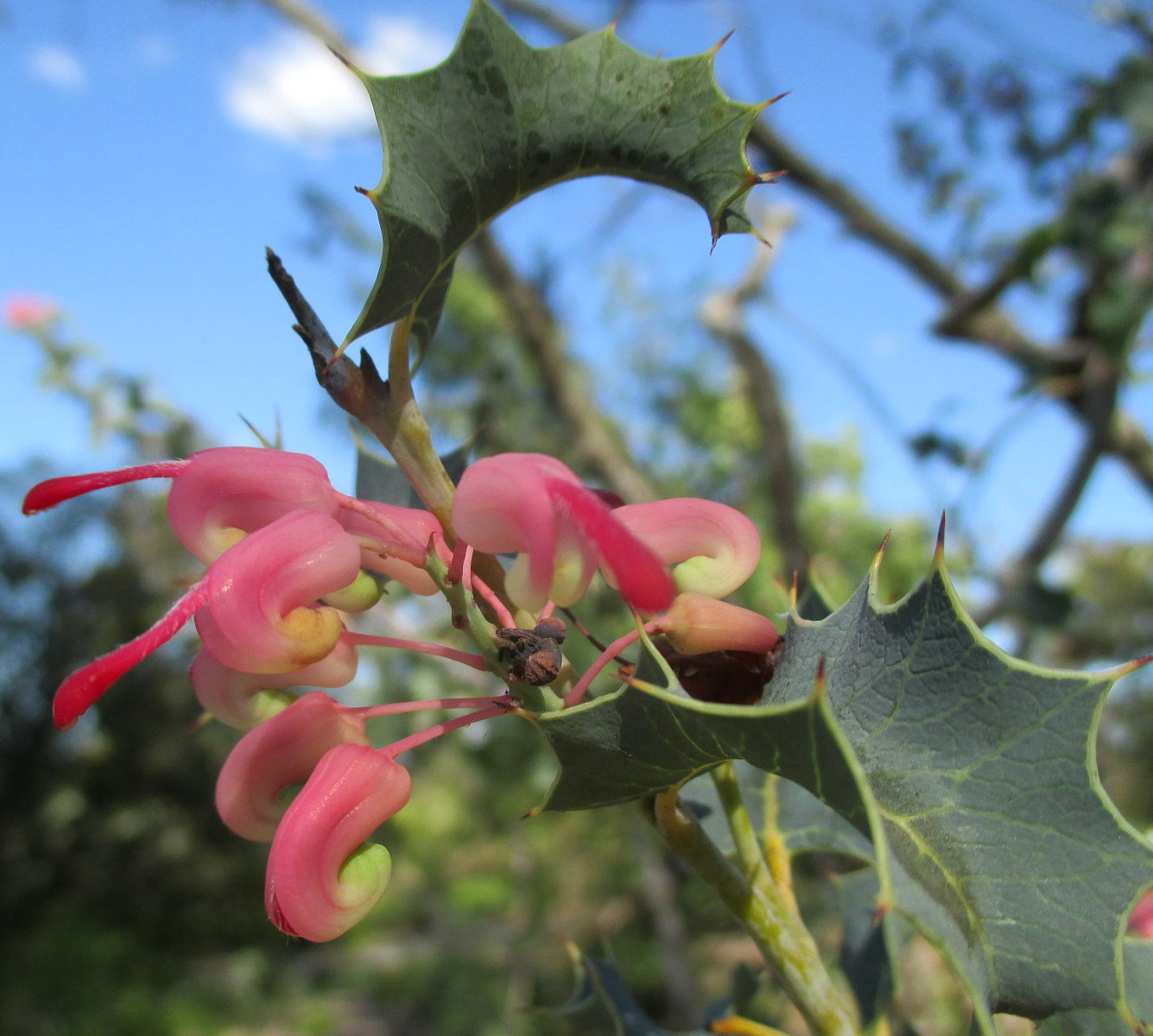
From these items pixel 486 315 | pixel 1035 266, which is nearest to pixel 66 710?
pixel 1035 266

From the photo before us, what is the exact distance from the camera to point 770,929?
0.49 metres

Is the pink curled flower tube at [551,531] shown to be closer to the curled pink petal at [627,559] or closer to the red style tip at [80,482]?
the curled pink petal at [627,559]

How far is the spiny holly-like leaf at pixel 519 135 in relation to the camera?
15.9 inches

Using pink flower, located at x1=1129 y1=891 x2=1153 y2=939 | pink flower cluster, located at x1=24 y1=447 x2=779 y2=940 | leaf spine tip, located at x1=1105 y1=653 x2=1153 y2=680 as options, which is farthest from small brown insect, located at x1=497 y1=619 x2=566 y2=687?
pink flower, located at x1=1129 y1=891 x2=1153 y2=939

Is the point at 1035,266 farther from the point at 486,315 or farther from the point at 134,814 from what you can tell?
the point at 134,814

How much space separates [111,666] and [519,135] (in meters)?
0.31

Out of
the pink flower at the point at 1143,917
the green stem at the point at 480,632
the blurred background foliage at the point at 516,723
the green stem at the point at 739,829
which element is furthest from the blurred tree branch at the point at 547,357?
the green stem at the point at 480,632

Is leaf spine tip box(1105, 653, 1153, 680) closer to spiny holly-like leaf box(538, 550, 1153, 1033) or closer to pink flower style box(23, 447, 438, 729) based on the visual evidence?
spiny holly-like leaf box(538, 550, 1153, 1033)

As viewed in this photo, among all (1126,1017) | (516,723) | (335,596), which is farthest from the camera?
(516,723)

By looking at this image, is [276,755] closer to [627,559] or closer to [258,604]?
[258,604]

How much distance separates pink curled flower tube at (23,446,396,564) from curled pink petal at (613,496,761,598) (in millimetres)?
139

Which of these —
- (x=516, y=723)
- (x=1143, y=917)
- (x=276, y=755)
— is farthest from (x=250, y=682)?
(x=516, y=723)

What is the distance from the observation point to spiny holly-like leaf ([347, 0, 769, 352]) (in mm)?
405

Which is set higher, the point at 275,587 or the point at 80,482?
the point at 80,482
